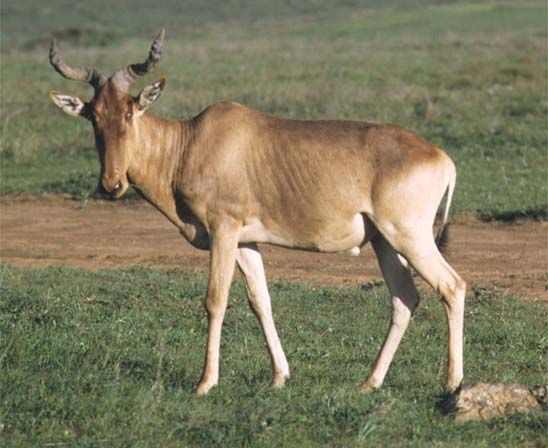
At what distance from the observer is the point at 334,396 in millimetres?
7078

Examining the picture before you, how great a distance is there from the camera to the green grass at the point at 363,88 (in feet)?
57.9

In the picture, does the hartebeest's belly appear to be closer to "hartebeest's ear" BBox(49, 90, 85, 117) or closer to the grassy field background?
the grassy field background

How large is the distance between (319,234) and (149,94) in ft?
4.51

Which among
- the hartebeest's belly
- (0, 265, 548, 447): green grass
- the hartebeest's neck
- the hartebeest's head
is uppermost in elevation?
the hartebeest's head

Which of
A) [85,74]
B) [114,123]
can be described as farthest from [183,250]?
[114,123]

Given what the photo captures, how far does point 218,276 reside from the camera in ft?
25.8

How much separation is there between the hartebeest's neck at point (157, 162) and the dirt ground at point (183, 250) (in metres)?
3.90

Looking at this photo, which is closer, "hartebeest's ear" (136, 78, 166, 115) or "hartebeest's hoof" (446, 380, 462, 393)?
"hartebeest's hoof" (446, 380, 462, 393)

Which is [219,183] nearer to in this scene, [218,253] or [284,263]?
[218,253]

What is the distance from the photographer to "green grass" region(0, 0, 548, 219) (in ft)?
57.9

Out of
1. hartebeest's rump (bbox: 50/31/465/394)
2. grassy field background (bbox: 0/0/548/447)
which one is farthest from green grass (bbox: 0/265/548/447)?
Answer: hartebeest's rump (bbox: 50/31/465/394)

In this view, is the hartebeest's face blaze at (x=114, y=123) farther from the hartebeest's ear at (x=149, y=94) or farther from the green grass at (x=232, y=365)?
the green grass at (x=232, y=365)

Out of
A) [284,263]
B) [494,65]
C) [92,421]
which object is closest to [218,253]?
[92,421]

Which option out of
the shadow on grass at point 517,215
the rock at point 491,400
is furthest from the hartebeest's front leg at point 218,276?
the shadow on grass at point 517,215
